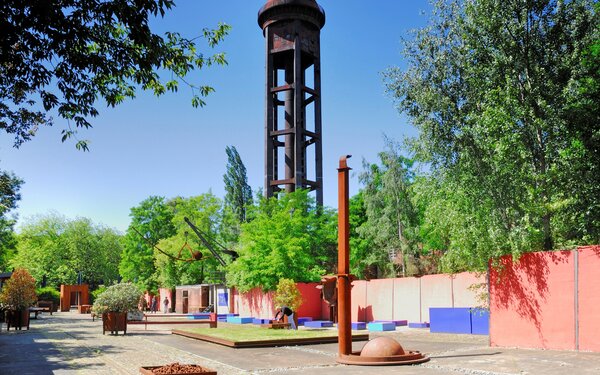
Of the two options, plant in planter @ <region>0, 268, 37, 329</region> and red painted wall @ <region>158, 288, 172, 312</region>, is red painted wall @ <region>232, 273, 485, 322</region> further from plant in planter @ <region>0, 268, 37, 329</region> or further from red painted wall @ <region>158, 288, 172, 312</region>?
red painted wall @ <region>158, 288, 172, 312</region>

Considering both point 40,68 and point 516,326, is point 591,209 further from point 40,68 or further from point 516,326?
point 40,68

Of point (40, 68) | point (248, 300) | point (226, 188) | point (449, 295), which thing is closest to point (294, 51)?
point (226, 188)

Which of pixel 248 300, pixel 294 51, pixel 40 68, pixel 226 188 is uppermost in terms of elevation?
pixel 294 51

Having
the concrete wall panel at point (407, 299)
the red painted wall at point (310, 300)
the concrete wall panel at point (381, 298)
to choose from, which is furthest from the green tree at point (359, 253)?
the concrete wall panel at point (407, 299)

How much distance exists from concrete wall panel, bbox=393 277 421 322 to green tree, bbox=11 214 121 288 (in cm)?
5448

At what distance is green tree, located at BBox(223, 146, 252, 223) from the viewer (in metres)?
62.3

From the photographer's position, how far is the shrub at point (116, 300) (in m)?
25.6

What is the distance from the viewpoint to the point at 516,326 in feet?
58.0

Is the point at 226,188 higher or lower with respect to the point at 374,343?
higher

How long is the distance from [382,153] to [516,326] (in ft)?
93.8

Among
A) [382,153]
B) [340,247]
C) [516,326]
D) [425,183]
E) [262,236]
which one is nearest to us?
[340,247]

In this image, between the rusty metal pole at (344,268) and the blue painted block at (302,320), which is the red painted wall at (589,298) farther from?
the blue painted block at (302,320)

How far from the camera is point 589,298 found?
15609mm

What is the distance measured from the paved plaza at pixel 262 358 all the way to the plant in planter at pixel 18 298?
23.3ft
